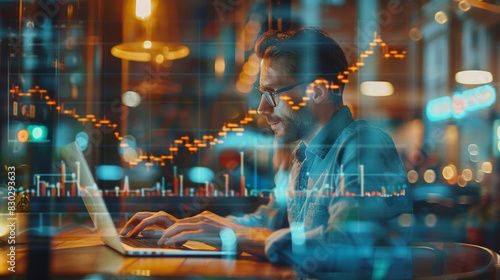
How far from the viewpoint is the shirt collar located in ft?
5.98

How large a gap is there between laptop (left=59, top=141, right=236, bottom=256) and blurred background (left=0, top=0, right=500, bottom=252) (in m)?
0.24

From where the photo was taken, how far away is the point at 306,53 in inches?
80.1

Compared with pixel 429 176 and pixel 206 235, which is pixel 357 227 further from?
pixel 429 176

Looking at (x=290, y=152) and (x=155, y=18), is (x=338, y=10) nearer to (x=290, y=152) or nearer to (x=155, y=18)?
(x=290, y=152)

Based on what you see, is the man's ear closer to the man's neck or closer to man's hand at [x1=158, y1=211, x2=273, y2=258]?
the man's neck

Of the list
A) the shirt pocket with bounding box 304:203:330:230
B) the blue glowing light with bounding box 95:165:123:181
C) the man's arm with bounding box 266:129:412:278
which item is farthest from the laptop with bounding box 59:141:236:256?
the blue glowing light with bounding box 95:165:123:181

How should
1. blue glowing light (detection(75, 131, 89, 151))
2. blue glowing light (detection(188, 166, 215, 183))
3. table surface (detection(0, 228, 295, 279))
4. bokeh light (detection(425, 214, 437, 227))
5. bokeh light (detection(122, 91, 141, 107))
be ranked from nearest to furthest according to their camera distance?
table surface (detection(0, 228, 295, 279))
blue glowing light (detection(75, 131, 89, 151))
blue glowing light (detection(188, 166, 215, 183))
bokeh light (detection(122, 91, 141, 107))
bokeh light (detection(425, 214, 437, 227))

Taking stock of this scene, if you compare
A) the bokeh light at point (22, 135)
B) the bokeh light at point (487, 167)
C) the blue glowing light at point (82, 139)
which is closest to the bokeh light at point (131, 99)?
the blue glowing light at point (82, 139)

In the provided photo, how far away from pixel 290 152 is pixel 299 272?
1.08 metres

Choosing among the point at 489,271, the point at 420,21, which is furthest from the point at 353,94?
the point at 489,271

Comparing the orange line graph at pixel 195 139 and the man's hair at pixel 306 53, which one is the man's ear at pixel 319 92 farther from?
the orange line graph at pixel 195 139

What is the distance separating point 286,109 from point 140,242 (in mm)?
695

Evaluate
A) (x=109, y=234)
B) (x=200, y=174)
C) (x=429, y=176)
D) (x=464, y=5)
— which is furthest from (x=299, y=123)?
(x=464, y=5)

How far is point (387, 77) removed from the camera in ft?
8.52
